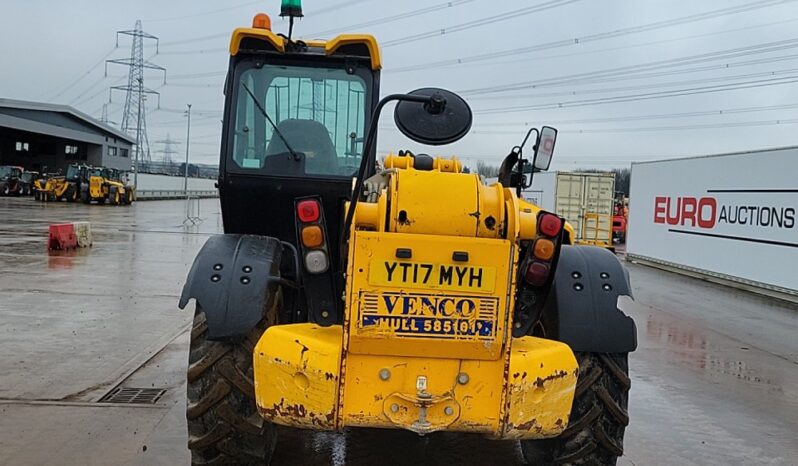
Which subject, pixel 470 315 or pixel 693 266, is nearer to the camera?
pixel 470 315

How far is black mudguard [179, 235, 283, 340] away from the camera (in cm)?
356

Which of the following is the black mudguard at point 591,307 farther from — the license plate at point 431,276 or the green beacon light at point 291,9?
the green beacon light at point 291,9

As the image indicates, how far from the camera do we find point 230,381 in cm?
370

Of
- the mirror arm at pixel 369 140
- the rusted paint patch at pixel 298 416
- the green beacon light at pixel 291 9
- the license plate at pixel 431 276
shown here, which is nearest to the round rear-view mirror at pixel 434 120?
the mirror arm at pixel 369 140

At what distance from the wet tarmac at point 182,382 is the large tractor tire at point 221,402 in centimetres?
90

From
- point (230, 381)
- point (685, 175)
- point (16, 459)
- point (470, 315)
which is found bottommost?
point (16, 459)

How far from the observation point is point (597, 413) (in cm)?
375

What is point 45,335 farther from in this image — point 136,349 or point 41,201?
point 41,201

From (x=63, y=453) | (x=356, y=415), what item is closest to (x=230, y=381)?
(x=356, y=415)

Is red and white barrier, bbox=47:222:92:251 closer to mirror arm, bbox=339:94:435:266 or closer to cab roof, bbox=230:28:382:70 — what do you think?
cab roof, bbox=230:28:382:70

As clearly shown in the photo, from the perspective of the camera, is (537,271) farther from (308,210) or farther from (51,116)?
(51,116)

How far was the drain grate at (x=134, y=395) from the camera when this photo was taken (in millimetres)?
5793

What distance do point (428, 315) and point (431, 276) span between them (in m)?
A: 0.17

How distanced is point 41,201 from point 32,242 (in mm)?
27741
